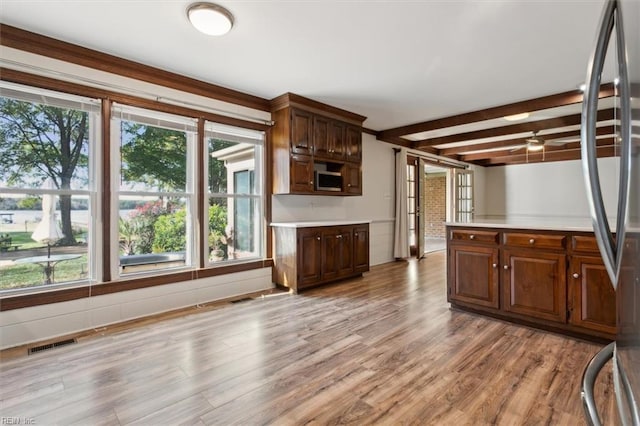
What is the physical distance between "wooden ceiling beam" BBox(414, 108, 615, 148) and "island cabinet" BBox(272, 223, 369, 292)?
118 inches

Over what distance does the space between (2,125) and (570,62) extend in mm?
5103

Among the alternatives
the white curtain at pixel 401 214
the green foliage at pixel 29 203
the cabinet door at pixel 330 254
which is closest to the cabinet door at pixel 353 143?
the cabinet door at pixel 330 254

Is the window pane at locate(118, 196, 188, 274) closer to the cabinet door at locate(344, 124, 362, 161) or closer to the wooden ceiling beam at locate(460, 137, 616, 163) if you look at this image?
the cabinet door at locate(344, 124, 362, 161)

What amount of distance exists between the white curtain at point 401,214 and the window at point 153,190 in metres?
4.05

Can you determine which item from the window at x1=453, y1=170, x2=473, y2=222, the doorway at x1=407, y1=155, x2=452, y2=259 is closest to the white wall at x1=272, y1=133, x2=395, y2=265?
the doorway at x1=407, y1=155, x2=452, y2=259

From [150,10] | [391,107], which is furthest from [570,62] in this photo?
[150,10]

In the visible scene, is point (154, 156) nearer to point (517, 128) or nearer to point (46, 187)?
point (46, 187)

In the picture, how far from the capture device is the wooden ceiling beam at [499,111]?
12.6ft

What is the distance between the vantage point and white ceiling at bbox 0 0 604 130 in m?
2.31

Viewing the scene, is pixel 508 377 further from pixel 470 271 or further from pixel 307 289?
pixel 307 289

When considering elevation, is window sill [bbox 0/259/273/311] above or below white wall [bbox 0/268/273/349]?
above

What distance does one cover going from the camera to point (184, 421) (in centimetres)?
167

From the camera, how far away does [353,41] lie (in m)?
2.76

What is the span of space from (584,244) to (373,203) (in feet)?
12.3
